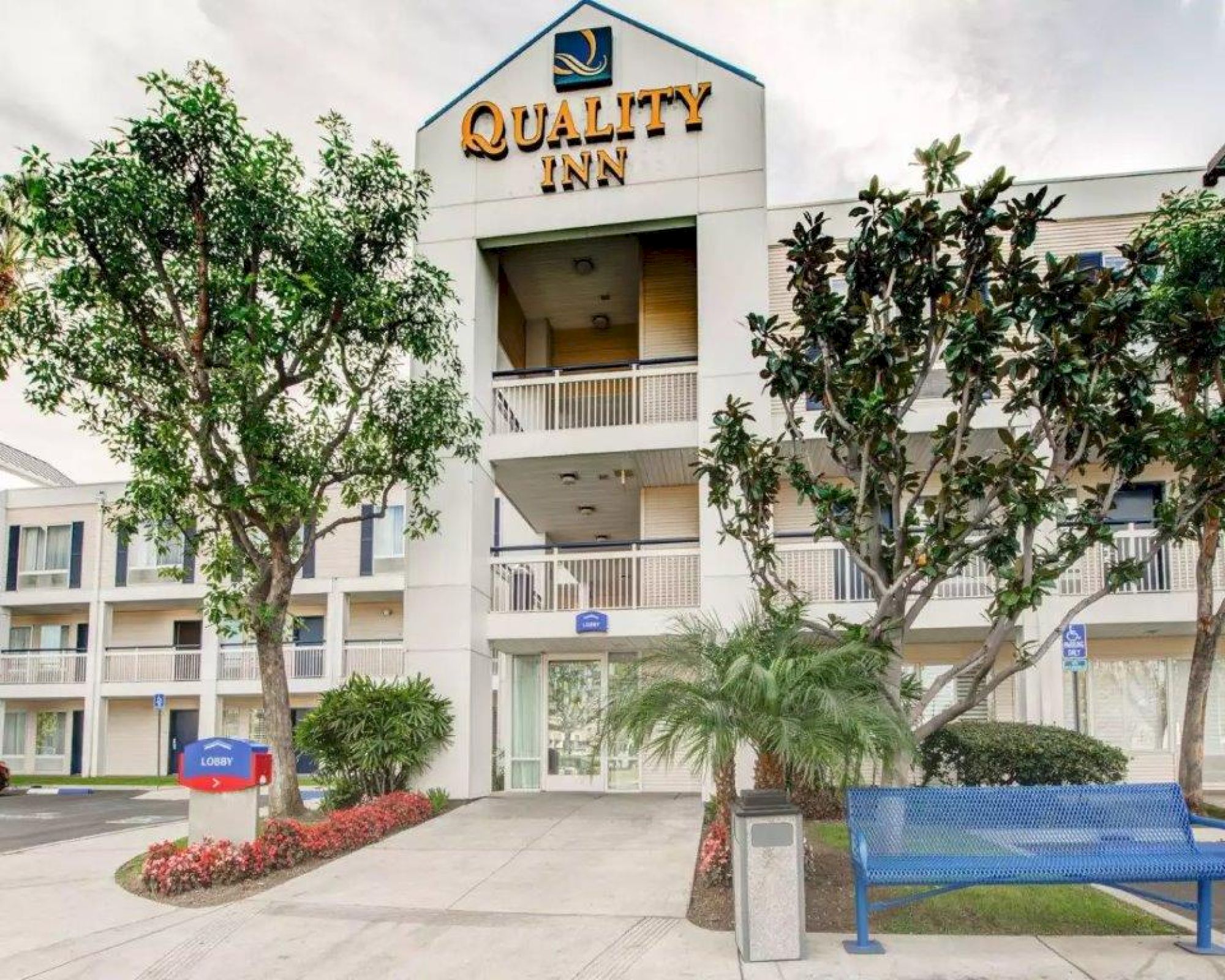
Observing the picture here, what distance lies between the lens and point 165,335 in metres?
13.1

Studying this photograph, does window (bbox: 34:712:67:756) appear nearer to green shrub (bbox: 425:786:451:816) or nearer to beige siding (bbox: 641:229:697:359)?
green shrub (bbox: 425:786:451:816)

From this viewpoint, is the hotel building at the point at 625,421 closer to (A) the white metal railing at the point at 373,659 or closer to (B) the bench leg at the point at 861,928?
(B) the bench leg at the point at 861,928

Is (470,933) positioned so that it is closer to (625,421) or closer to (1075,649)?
(1075,649)

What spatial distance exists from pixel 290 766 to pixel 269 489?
363 cm

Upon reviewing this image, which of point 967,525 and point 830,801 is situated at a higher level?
point 967,525

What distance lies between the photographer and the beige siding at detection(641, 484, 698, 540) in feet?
60.4

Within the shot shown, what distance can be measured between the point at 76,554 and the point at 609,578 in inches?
848

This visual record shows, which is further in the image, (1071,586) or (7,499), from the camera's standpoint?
(7,499)

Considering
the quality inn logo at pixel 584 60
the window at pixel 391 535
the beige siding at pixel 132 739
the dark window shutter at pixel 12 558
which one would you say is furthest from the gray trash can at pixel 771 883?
the dark window shutter at pixel 12 558

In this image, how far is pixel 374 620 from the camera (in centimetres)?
3000

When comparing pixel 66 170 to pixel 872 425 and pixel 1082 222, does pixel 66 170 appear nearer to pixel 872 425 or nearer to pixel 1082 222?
pixel 872 425

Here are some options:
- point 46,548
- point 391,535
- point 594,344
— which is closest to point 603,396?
point 594,344

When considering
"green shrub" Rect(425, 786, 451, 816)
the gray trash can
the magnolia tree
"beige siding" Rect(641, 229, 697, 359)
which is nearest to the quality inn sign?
"beige siding" Rect(641, 229, 697, 359)

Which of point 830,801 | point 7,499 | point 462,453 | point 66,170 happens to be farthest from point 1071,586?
point 7,499
